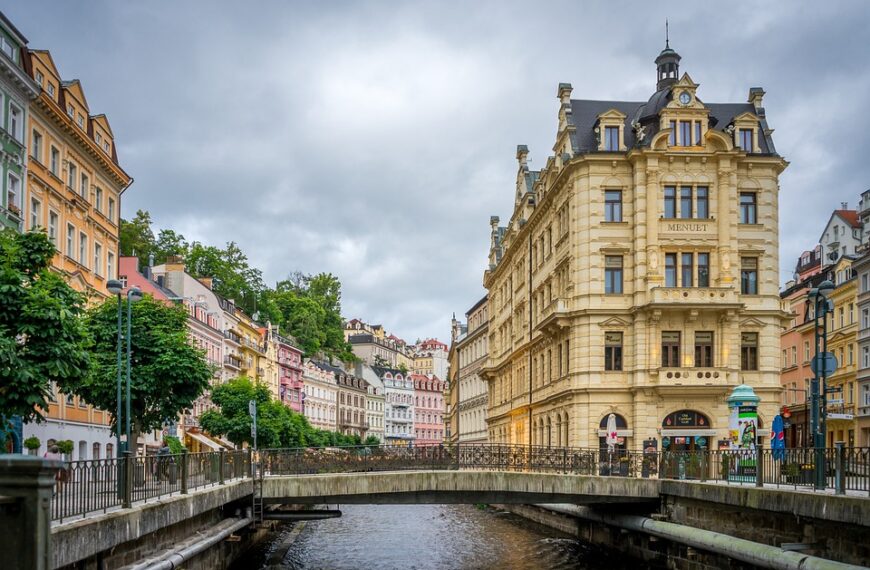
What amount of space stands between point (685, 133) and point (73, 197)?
93.1 ft

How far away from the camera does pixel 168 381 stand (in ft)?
120

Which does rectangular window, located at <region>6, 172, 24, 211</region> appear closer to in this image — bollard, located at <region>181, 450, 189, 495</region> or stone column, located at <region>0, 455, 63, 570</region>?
bollard, located at <region>181, 450, 189, 495</region>

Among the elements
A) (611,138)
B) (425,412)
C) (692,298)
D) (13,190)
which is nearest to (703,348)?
(692,298)

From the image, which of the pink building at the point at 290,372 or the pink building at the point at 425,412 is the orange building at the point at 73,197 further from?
the pink building at the point at 425,412

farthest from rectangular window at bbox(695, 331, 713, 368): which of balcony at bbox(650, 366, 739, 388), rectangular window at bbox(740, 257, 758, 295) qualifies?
rectangular window at bbox(740, 257, 758, 295)

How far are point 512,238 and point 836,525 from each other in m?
54.5

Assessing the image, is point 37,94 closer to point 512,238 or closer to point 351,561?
point 351,561

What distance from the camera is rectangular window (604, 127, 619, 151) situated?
5191 centimetres

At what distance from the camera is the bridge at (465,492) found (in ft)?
62.6

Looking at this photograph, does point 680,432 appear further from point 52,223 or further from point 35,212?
point 35,212

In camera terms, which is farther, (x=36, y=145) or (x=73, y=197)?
(x=73, y=197)

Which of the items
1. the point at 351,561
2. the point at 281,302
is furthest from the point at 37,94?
the point at 281,302

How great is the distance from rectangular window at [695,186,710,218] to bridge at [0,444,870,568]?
50.4 ft

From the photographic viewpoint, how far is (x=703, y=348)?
165 ft
